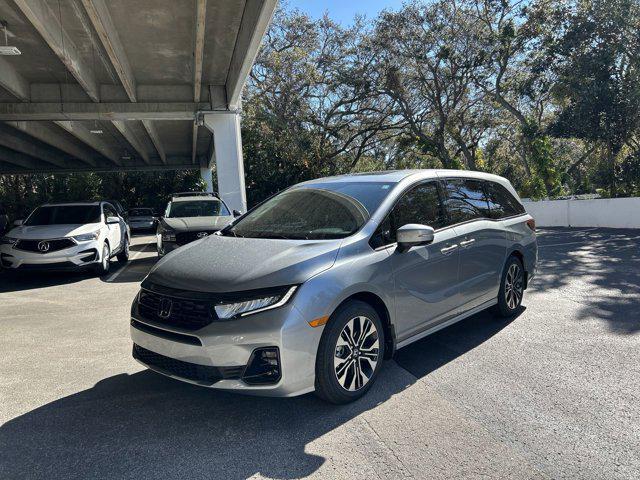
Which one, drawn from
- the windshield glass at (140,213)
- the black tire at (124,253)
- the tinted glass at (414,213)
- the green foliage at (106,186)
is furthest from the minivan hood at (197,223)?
the green foliage at (106,186)

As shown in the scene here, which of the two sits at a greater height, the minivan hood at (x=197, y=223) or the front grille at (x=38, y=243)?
the minivan hood at (x=197, y=223)

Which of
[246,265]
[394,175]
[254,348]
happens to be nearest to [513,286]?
[394,175]

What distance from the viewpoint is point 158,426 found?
330 cm

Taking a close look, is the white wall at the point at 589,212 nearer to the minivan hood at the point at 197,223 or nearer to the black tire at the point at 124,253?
the minivan hood at the point at 197,223

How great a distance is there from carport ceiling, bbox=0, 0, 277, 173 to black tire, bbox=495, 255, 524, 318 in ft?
22.3

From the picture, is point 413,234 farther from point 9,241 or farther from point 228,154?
point 228,154

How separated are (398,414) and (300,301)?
→ 3.66 ft

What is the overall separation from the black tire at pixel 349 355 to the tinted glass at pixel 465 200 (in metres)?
1.66

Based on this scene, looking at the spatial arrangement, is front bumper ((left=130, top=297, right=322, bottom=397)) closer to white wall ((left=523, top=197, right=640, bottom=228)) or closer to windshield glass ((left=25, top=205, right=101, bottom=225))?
windshield glass ((left=25, top=205, right=101, bottom=225))

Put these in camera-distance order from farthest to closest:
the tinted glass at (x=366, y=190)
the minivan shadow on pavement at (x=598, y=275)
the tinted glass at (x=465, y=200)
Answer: the minivan shadow on pavement at (x=598, y=275) → the tinted glass at (x=465, y=200) → the tinted glass at (x=366, y=190)

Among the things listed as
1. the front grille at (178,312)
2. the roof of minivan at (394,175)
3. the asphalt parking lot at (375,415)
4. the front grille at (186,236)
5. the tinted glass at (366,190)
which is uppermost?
the roof of minivan at (394,175)

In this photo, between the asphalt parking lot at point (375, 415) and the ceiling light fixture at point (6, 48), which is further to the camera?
the ceiling light fixture at point (6, 48)

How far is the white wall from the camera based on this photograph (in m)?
16.0

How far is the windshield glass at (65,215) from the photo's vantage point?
10.0 m
